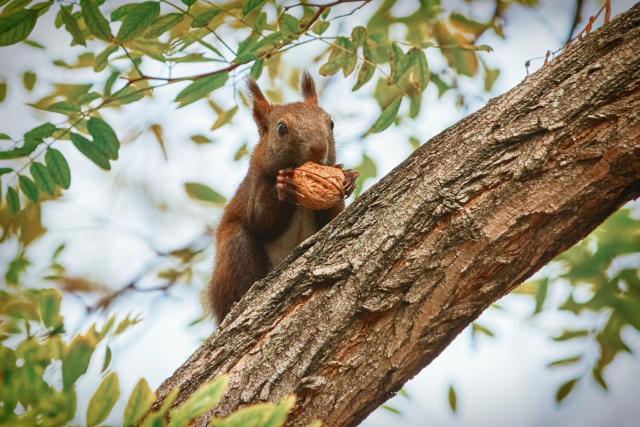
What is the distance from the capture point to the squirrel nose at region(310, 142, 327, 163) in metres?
3.25

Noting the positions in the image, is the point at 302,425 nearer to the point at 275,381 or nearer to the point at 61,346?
the point at 275,381

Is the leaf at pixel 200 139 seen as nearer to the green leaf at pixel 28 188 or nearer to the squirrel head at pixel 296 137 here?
the squirrel head at pixel 296 137

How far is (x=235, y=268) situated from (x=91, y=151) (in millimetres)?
1182

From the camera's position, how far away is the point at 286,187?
297cm

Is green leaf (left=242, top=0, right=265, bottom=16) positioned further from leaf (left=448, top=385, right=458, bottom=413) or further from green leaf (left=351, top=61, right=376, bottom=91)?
leaf (left=448, top=385, right=458, bottom=413)

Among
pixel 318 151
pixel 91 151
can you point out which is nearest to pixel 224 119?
pixel 318 151

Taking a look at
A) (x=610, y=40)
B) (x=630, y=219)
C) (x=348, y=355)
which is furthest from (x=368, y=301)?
(x=630, y=219)

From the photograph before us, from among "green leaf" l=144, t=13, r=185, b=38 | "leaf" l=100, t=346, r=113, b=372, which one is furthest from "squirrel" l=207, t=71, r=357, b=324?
"leaf" l=100, t=346, r=113, b=372

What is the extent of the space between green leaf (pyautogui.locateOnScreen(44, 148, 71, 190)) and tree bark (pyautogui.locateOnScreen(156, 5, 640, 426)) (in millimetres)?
924

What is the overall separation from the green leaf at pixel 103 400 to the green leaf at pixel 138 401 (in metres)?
0.05

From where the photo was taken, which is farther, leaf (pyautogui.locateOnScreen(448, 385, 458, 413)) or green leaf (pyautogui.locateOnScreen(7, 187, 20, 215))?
leaf (pyautogui.locateOnScreen(448, 385, 458, 413))

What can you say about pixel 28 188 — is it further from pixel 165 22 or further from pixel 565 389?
pixel 565 389

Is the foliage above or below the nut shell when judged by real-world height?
below

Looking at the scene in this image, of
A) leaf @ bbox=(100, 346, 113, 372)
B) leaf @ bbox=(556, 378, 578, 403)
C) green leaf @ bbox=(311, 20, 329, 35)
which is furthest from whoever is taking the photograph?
leaf @ bbox=(556, 378, 578, 403)
